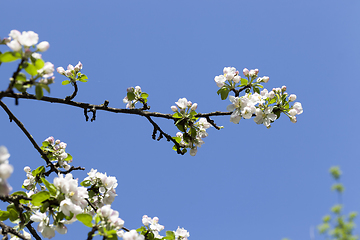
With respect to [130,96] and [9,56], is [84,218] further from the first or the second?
[130,96]

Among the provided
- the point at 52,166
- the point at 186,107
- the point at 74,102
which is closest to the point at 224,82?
the point at 186,107

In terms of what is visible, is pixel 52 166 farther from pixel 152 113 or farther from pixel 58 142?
pixel 152 113

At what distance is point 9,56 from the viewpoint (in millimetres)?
1542

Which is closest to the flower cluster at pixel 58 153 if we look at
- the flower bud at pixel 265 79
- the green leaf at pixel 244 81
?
the green leaf at pixel 244 81

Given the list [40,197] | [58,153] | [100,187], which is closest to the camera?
[40,197]

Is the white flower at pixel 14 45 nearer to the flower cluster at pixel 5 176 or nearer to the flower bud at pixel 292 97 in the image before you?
the flower cluster at pixel 5 176

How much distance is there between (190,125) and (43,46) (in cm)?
136

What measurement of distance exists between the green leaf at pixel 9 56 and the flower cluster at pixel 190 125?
1264 mm

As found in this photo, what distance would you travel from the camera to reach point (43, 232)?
1.84 m

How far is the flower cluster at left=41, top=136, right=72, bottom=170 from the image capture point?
292 centimetres

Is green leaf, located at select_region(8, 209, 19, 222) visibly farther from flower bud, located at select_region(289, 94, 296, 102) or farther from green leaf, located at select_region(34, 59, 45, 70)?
flower bud, located at select_region(289, 94, 296, 102)

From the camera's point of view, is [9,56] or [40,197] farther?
[40,197]

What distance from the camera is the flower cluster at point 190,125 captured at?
2.52 m

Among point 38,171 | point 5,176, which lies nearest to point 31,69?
point 5,176
